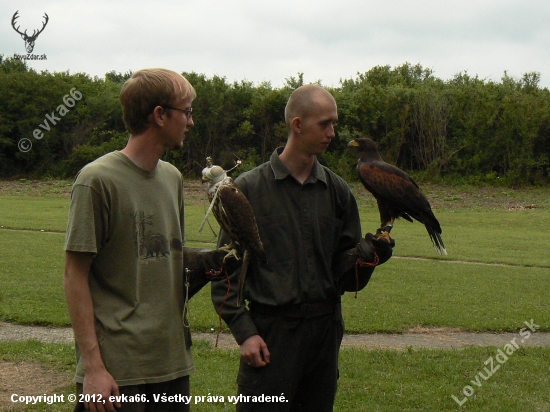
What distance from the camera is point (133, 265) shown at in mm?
3199

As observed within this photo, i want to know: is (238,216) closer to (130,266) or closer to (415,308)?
(130,266)

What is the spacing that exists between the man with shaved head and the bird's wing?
30 centimetres

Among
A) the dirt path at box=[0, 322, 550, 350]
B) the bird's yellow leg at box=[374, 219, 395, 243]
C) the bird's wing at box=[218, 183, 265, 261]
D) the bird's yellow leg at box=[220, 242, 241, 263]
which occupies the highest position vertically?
the bird's wing at box=[218, 183, 265, 261]

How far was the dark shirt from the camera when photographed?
381 centimetres

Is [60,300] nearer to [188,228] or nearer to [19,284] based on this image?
[19,284]

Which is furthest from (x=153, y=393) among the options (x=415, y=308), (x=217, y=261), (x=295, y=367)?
(x=415, y=308)

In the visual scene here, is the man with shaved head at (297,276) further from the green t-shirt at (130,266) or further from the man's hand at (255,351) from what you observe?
the green t-shirt at (130,266)

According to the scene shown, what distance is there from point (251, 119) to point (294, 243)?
3019 cm

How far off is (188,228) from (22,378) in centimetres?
1410

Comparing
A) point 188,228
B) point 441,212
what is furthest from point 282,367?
point 441,212

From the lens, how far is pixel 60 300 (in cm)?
1109

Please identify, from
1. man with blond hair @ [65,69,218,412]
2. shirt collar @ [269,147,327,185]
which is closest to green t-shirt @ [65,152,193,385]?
man with blond hair @ [65,69,218,412]

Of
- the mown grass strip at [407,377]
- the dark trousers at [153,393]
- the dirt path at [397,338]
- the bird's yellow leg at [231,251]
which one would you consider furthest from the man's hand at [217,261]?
the dirt path at [397,338]

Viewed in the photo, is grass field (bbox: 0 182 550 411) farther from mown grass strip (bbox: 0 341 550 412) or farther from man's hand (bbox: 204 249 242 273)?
man's hand (bbox: 204 249 242 273)
